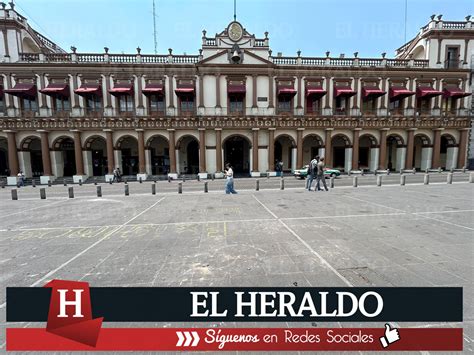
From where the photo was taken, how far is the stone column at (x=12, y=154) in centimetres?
2212

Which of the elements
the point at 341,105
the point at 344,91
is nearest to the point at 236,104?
the point at 344,91

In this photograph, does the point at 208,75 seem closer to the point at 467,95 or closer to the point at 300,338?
the point at 300,338

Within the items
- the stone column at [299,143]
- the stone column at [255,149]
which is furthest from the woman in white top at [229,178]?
the stone column at [299,143]

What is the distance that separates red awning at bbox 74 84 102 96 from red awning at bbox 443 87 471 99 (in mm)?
38810

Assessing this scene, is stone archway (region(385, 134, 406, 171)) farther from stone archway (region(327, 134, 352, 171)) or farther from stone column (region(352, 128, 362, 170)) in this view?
stone archway (region(327, 134, 352, 171))

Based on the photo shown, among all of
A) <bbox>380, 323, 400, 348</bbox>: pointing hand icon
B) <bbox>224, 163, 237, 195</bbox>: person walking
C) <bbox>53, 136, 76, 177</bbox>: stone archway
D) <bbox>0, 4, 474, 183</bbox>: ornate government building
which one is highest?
<bbox>0, 4, 474, 183</bbox>: ornate government building

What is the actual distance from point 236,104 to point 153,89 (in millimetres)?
8939

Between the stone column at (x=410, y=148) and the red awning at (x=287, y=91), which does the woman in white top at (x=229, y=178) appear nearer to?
the red awning at (x=287, y=91)

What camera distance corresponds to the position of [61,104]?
2312 cm

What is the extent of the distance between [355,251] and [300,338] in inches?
117

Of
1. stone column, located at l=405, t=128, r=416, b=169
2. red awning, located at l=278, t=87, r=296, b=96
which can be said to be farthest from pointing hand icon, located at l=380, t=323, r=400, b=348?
stone column, located at l=405, t=128, r=416, b=169

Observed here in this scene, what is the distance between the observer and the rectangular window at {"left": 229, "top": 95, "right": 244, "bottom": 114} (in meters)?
24.1

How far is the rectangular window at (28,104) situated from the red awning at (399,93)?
129ft

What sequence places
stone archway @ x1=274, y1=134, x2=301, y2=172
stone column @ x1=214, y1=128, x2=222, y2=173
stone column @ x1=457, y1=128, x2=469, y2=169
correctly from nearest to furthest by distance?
stone column @ x1=214, y1=128, x2=222, y2=173 → stone column @ x1=457, y1=128, x2=469, y2=169 → stone archway @ x1=274, y1=134, x2=301, y2=172
